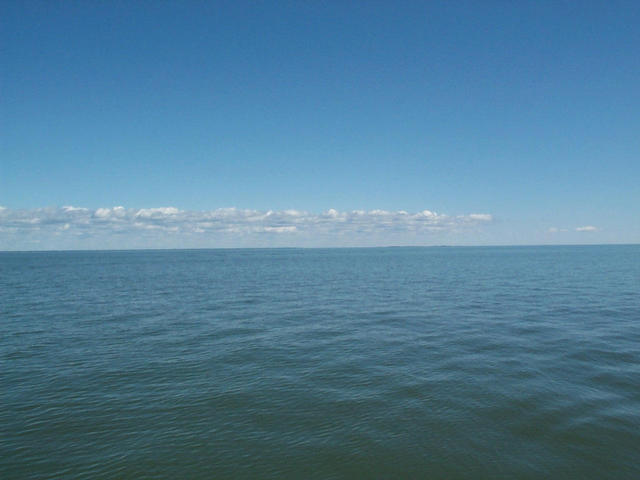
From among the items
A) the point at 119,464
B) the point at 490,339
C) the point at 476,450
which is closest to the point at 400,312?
the point at 490,339

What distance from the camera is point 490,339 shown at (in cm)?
3356

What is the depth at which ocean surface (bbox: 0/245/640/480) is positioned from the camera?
1595 centimetres

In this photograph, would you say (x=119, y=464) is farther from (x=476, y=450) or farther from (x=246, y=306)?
(x=246, y=306)

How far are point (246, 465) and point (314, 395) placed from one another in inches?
276

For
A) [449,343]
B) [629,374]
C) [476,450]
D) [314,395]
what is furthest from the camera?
[449,343]

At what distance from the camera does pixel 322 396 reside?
72.0ft

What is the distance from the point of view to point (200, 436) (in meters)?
17.8

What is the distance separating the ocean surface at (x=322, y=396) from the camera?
628 inches

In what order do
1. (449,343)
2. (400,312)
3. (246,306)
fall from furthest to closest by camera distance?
(246,306) → (400,312) → (449,343)

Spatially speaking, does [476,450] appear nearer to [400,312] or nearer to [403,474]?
[403,474]

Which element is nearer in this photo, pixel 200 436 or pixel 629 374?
pixel 200 436

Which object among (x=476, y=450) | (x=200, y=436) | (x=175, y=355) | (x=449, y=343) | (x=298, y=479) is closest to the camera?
(x=298, y=479)

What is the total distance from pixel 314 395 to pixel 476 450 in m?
9.55

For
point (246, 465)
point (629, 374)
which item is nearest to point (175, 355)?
point (246, 465)
